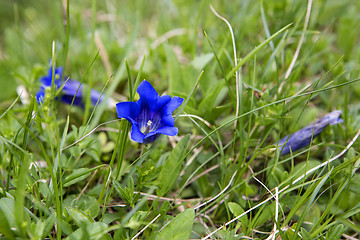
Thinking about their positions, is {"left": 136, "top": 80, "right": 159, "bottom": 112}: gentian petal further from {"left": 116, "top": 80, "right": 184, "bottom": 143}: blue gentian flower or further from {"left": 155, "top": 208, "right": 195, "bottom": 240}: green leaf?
{"left": 155, "top": 208, "right": 195, "bottom": 240}: green leaf

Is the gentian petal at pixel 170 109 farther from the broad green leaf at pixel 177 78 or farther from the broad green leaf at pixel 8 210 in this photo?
the broad green leaf at pixel 8 210

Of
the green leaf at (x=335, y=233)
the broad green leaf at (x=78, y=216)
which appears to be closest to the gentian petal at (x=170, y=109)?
the broad green leaf at (x=78, y=216)

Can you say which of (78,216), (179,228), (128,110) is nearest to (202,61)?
(128,110)

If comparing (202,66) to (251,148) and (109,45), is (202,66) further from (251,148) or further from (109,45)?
(109,45)

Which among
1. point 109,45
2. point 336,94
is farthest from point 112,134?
point 336,94

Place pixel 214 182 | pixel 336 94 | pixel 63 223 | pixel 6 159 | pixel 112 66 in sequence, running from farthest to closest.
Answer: pixel 112 66
pixel 336 94
pixel 214 182
pixel 6 159
pixel 63 223

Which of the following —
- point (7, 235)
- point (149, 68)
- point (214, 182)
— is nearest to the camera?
point (7, 235)

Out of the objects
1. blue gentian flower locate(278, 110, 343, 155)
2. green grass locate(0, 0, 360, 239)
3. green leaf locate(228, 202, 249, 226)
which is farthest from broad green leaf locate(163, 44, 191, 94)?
green leaf locate(228, 202, 249, 226)
